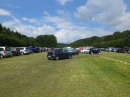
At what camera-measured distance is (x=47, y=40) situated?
499 ft

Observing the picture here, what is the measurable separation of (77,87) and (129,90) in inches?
88.8

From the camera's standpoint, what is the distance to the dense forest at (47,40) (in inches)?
3105

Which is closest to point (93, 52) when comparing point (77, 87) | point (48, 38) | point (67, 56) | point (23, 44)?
point (67, 56)

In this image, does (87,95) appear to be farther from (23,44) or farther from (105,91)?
(23,44)

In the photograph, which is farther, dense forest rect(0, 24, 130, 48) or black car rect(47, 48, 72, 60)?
dense forest rect(0, 24, 130, 48)

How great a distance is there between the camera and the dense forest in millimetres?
78875

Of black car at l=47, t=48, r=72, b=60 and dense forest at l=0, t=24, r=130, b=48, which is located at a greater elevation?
dense forest at l=0, t=24, r=130, b=48

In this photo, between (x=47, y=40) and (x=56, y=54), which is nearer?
(x=56, y=54)

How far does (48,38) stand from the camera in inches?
6019

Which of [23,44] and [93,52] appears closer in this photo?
[93,52]

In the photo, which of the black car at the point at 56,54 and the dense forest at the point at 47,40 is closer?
the black car at the point at 56,54

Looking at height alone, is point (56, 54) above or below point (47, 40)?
below

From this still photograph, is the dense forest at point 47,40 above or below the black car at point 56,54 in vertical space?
above

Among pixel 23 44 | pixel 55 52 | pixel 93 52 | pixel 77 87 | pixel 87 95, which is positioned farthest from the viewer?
pixel 23 44
